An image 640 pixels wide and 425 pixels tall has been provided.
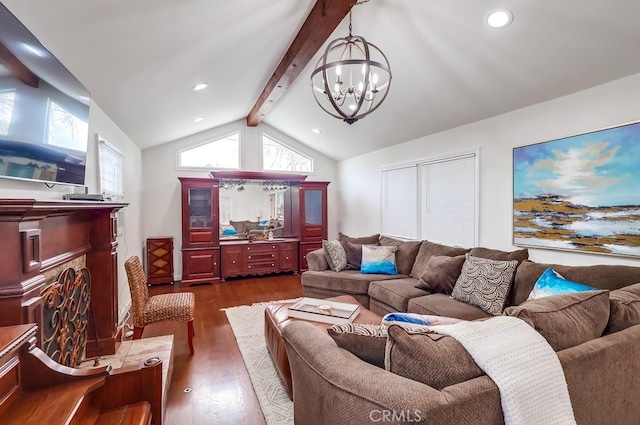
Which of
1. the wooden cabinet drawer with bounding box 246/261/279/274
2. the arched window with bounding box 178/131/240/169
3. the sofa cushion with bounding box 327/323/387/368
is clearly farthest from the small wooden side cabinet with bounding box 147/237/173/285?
the sofa cushion with bounding box 327/323/387/368

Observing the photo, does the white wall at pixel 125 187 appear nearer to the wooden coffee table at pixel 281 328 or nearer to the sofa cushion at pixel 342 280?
the wooden coffee table at pixel 281 328

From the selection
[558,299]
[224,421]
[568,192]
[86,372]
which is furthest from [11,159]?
[568,192]

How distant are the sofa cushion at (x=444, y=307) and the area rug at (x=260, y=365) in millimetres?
1353

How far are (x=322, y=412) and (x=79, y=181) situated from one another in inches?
84.6

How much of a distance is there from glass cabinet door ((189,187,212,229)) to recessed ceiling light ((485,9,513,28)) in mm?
4668

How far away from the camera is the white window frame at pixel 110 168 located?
10.2ft

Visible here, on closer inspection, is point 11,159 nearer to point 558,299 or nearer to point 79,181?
point 79,181

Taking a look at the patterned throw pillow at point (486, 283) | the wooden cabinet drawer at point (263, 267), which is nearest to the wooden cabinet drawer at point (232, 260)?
the wooden cabinet drawer at point (263, 267)

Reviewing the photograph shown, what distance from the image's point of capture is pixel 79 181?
7.11 feet

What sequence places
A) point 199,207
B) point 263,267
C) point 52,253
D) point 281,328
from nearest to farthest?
point 52,253
point 281,328
point 199,207
point 263,267

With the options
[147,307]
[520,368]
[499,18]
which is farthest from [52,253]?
[499,18]

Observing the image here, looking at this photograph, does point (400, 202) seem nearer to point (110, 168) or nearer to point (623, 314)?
point (623, 314)

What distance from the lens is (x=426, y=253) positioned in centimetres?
376

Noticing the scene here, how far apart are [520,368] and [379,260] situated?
2.94 meters
